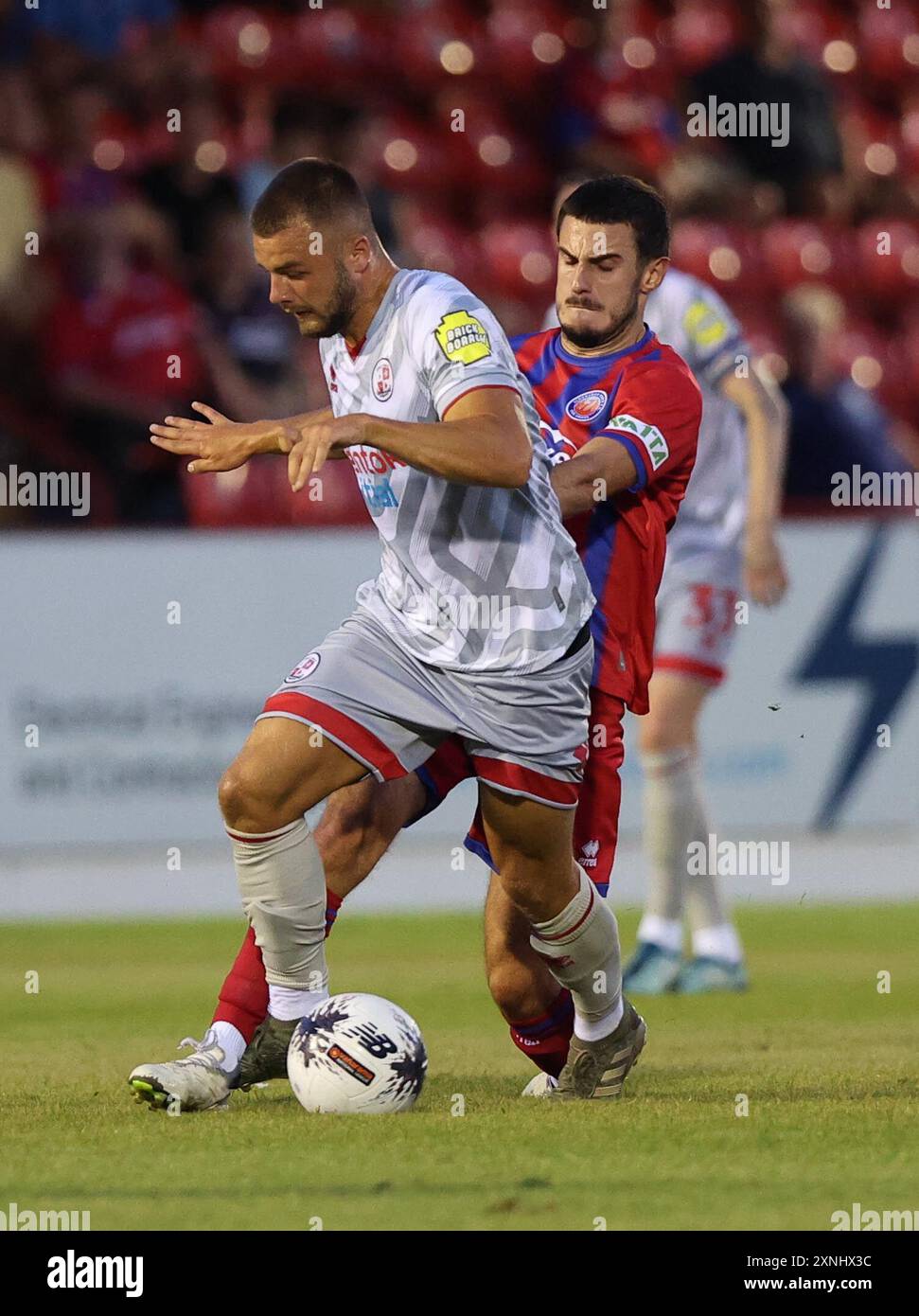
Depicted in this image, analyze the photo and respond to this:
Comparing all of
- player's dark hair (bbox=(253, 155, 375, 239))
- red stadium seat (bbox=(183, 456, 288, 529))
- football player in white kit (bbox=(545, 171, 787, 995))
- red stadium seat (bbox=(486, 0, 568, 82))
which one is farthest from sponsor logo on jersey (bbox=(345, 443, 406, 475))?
red stadium seat (bbox=(486, 0, 568, 82))

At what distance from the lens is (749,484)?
8.08 metres

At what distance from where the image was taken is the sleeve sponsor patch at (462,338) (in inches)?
186

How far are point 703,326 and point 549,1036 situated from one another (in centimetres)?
310

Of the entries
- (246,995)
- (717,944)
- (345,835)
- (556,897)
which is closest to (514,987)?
(556,897)

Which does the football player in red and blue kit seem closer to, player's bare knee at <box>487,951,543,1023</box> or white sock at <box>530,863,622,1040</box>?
player's bare knee at <box>487,951,543,1023</box>

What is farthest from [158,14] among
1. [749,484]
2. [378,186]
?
[749,484]

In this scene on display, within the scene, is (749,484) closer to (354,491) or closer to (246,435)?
(246,435)

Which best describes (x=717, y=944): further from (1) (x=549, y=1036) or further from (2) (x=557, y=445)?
(2) (x=557, y=445)

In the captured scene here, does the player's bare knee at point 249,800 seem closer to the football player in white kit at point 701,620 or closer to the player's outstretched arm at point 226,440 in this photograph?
the player's outstretched arm at point 226,440

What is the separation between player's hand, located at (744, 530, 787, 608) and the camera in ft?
26.5

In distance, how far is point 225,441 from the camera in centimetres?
450

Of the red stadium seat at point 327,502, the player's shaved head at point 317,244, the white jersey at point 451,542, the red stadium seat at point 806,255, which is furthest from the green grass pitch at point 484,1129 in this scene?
the red stadium seat at point 806,255

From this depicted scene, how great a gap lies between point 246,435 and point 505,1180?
160 centimetres

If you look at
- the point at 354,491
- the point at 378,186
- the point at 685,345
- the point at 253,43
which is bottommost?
the point at 354,491
